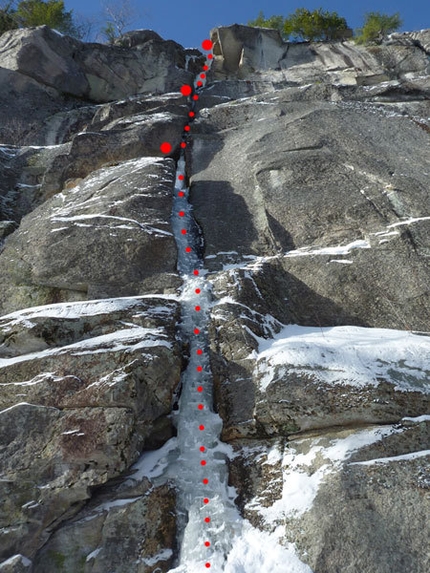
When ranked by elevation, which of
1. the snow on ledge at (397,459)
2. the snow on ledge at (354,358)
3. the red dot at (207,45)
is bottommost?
the snow on ledge at (397,459)

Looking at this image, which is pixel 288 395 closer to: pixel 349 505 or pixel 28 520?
pixel 349 505

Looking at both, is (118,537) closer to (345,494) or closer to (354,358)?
(345,494)

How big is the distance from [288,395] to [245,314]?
1.92 m

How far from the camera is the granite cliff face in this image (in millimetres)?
5660

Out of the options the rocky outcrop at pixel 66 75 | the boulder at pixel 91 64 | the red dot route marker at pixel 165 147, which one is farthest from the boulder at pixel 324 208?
the boulder at pixel 91 64

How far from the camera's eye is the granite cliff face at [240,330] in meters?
5.66

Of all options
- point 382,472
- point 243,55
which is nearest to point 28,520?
point 382,472

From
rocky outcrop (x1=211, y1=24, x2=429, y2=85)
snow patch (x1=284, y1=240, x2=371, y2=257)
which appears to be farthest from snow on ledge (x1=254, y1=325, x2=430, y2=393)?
rocky outcrop (x1=211, y1=24, x2=429, y2=85)

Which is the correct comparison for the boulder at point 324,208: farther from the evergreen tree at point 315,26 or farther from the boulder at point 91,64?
the evergreen tree at point 315,26

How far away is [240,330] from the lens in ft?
25.5

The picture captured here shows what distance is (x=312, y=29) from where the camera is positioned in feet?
88.1

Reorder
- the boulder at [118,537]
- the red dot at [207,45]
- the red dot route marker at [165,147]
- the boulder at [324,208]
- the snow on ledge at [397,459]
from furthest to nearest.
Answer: the red dot at [207,45] < the red dot route marker at [165,147] < the boulder at [324,208] < the snow on ledge at [397,459] < the boulder at [118,537]

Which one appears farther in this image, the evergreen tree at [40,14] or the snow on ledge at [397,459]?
the evergreen tree at [40,14]

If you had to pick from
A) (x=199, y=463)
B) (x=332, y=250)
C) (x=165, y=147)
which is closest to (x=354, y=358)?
(x=199, y=463)
